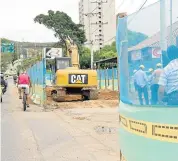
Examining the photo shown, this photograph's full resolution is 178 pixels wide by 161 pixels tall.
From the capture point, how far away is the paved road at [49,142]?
8.30m

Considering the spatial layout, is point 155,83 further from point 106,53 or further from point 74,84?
point 106,53

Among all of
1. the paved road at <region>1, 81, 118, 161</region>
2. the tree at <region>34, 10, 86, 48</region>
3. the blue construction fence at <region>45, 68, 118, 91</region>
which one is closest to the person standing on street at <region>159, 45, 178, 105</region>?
the paved road at <region>1, 81, 118, 161</region>

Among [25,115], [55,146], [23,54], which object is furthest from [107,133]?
[23,54]

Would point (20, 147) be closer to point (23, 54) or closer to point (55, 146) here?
point (55, 146)

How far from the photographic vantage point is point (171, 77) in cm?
462

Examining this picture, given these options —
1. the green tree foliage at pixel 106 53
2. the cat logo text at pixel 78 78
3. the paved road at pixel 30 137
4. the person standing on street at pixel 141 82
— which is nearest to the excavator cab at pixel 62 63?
the cat logo text at pixel 78 78

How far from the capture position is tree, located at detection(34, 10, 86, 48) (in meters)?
72.6

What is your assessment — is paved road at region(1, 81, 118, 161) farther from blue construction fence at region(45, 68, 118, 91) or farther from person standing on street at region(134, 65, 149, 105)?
blue construction fence at region(45, 68, 118, 91)

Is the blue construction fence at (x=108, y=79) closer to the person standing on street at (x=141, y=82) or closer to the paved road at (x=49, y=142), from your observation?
the paved road at (x=49, y=142)

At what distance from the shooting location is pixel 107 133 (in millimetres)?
11148

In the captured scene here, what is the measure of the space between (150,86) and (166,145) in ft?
2.26

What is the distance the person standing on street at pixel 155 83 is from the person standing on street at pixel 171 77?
0.08 meters

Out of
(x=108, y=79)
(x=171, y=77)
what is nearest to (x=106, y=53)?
(x=108, y=79)

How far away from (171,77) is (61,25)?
227 ft
